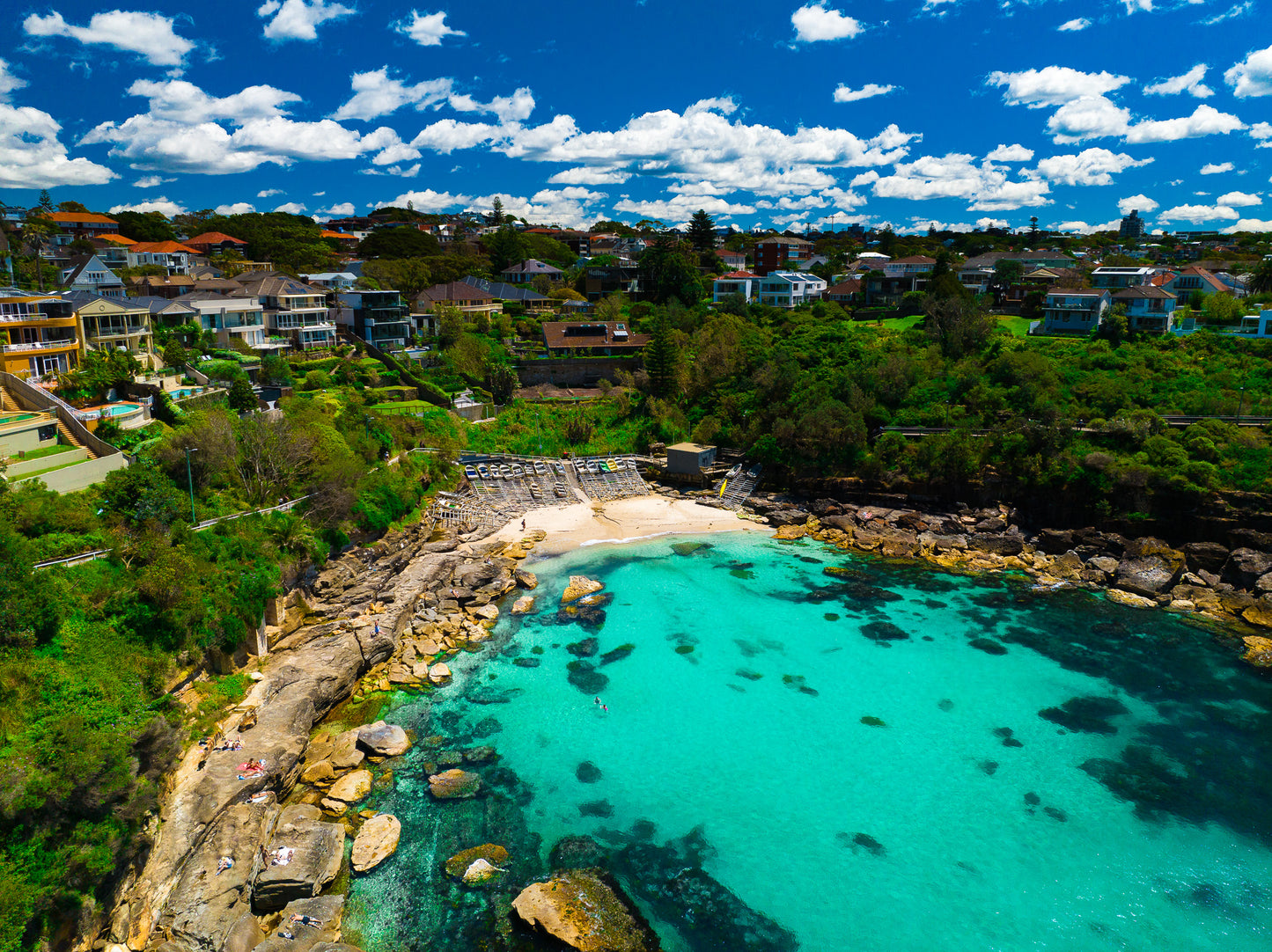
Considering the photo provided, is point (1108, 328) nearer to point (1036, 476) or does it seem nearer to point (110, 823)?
point (1036, 476)

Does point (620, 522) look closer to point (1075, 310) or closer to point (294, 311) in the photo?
point (294, 311)

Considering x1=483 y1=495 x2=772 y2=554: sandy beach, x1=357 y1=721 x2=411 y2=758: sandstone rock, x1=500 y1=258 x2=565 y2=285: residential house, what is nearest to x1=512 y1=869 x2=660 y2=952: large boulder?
x1=357 y1=721 x2=411 y2=758: sandstone rock

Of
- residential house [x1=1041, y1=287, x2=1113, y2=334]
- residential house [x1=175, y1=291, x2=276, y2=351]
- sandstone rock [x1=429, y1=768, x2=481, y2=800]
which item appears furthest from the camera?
residential house [x1=1041, y1=287, x2=1113, y2=334]

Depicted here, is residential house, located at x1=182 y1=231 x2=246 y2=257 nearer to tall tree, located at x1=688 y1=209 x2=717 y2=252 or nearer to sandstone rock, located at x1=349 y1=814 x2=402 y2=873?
tall tree, located at x1=688 y1=209 x2=717 y2=252

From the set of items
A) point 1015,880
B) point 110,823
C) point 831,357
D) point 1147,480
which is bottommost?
point 1015,880

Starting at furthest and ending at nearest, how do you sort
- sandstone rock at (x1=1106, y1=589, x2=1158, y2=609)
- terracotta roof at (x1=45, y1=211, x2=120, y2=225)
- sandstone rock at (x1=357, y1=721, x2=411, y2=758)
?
terracotta roof at (x1=45, y1=211, x2=120, y2=225)
sandstone rock at (x1=1106, y1=589, x2=1158, y2=609)
sandstone rock at (x1=357, y1=721, x2=411, y2=758)

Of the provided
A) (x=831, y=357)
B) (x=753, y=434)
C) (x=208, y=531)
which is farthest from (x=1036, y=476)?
(x=208, y=531)

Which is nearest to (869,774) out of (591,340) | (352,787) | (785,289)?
(352,787)
